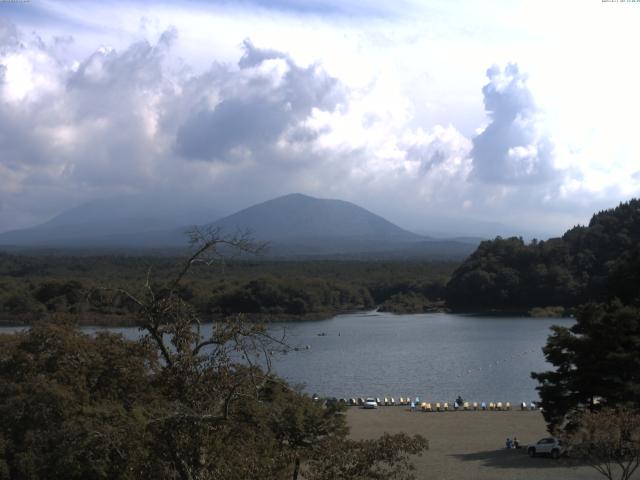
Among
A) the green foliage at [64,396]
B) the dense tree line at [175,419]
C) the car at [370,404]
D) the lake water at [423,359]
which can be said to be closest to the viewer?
the dense tree line at [175,419]

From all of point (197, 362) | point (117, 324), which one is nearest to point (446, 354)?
point (117, 324)

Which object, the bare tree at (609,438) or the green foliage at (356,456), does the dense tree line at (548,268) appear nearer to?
the bare tree at (609,438)

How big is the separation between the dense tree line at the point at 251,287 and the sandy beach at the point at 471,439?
16.4 meters

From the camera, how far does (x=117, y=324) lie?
1593 inches

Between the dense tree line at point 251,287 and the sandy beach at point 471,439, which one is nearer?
the sandy beach at point 471,439

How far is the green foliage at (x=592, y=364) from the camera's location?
13406mm

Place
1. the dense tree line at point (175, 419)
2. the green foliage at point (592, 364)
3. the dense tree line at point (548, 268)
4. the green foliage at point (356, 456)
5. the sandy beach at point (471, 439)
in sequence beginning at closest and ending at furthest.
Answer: the dense tree line at point (175, 419) → the green foliage at point (356, 456) → the sandy beach at point (471, 439) → the green foliage at point (592, 364) → the dense tree line at point (548, 268)

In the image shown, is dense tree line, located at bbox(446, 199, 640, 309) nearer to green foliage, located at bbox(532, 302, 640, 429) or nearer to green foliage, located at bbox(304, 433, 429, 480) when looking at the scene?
green foliage, located at bbox(532, 302, 640, 429)

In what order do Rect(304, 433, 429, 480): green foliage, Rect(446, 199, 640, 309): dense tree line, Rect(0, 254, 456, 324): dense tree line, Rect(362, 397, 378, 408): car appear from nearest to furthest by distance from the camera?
1. Rect(304, 433, 429, 480): green foliage
2. Rect(362, 397, 378, 408): car
3. Rect(0, 254, 456, 324): dense tree line
4. Rect(446, 199, 640, 309): dense tree line

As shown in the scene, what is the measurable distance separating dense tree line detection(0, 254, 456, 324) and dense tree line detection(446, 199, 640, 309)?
4112 millimetres

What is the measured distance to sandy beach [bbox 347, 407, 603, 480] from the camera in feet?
41.9

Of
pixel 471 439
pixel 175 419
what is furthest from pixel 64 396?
pixel 471 439

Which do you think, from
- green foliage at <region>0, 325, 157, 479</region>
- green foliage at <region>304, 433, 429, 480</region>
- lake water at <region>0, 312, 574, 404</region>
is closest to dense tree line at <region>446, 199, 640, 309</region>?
lake water at <region>0, 312, 574, 404</region>

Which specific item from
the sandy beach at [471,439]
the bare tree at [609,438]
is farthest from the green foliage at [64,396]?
the sandy beach at [471,439]
